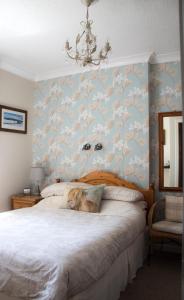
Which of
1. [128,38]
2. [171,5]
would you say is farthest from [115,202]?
[171,5]

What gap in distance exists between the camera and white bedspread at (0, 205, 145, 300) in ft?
5.57

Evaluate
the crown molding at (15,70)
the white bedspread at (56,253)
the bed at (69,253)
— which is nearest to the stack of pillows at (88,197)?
the bed at (69,253)

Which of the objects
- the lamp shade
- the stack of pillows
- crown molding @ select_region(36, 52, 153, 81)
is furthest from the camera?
the lamp shade

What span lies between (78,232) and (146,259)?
1.45 meters

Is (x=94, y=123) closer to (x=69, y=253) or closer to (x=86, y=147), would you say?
(x=86, y=147)

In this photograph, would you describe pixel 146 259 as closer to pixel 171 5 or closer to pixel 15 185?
pixel 15 185

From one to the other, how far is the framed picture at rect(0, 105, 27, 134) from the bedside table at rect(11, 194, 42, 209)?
3.45 ft

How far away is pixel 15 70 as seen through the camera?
4234 millimetres

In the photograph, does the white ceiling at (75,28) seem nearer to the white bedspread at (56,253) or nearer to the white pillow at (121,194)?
the white pillow at (121,194)

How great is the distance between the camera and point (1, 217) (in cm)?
291

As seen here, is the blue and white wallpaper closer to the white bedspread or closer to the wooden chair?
the wooden chair

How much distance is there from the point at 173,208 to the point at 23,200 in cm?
216

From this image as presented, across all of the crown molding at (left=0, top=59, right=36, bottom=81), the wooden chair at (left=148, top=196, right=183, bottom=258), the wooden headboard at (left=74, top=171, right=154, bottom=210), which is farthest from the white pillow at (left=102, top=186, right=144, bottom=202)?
the crown molding at (left=0, top=59, right=36, bottom=81)

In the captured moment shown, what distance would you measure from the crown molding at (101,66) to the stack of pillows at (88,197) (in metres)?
1.82
